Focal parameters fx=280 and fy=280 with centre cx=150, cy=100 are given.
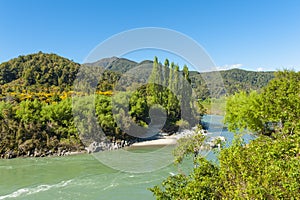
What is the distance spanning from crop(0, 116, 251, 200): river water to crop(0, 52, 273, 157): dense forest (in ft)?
12.3

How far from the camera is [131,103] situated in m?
26.5

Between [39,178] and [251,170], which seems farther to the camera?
[39,178]

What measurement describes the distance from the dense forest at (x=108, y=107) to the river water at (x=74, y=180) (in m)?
3.74

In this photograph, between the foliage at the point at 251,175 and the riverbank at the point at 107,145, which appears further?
the riverbank at the point at 107,145

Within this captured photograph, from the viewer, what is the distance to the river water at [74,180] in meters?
11.7

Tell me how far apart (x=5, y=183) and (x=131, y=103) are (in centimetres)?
1428

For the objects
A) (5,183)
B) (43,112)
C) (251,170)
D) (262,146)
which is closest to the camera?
(251,170)

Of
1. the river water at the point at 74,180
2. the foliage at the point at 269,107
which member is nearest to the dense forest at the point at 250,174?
the foliage at the point at 269,107

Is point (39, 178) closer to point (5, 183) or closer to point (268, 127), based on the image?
point (5, 183)

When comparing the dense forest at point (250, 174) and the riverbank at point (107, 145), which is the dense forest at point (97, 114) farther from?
the dense forest at point (250, 174)

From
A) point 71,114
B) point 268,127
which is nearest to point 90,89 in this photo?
point 71,114

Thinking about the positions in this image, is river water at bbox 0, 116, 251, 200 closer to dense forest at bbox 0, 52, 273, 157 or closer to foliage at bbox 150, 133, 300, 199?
dense forest at bbox 0, 52, 273, 157

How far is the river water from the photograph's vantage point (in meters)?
11.7

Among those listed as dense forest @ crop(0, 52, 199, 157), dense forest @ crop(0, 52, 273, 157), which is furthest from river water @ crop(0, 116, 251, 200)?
dense forest @ crop(0, 52, 273, 157)
